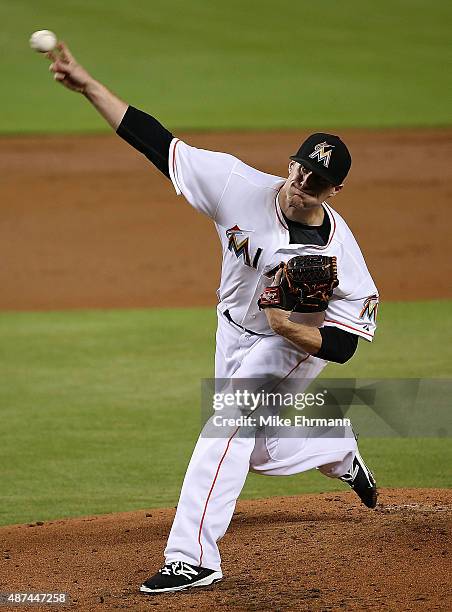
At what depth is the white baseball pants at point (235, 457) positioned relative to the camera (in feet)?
14.1

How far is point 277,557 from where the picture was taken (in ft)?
15.0

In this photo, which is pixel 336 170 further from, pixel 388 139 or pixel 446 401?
pixel 388 139

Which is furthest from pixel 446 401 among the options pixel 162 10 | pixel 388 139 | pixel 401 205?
pixel 162 10

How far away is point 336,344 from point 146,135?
3.59 ft

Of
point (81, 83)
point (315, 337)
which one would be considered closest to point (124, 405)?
point (315, 337)

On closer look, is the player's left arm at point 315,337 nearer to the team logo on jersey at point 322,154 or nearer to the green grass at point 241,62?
the team logo on jersey at point 322,154

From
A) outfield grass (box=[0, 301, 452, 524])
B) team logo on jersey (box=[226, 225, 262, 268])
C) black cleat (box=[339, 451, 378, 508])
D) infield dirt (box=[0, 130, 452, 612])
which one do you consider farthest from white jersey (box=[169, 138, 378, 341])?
outfield grass (box=[0, 301, 452, 524])

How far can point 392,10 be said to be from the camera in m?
28.9

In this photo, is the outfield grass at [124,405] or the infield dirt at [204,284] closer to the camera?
the infield dirt at [204,284]

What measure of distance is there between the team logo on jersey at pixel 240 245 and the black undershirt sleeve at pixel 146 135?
35 cm

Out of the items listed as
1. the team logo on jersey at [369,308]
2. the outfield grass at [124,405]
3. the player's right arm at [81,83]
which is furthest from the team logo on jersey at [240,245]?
the outfield grass at [124,405]

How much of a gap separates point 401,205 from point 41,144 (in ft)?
20.9

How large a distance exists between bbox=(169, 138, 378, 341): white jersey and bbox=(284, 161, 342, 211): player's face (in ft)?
0.30

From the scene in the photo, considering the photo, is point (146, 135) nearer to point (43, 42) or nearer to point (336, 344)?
point (43, 42)
